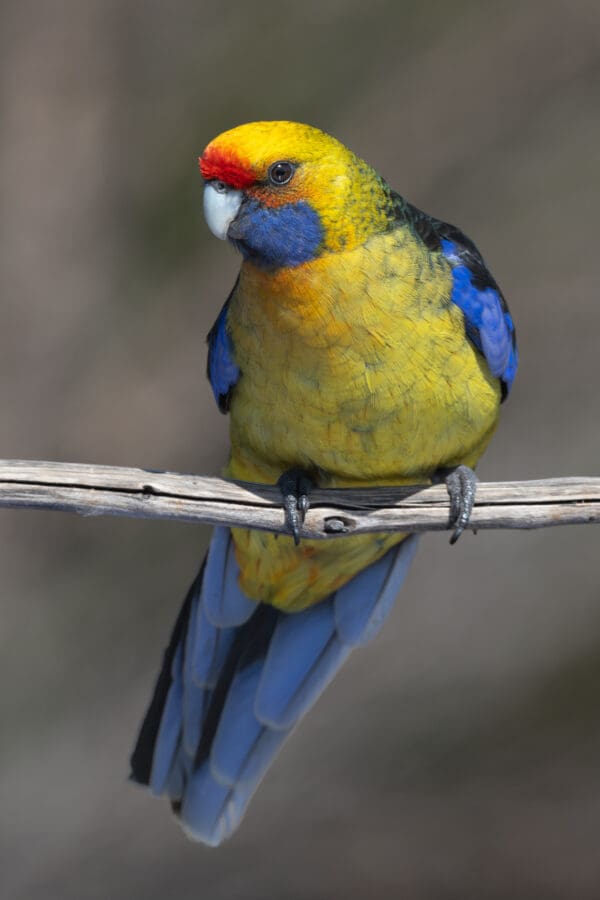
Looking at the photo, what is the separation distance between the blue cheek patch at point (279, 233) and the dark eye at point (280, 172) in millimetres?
76

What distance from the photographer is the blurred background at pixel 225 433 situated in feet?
18.1

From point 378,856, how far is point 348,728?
0.77 meters

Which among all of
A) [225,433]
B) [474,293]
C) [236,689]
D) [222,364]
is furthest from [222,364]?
[225,433]

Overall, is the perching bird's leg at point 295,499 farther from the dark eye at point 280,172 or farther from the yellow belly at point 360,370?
the dark eye at point 280,172

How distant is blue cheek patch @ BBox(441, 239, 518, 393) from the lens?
3.72 metres

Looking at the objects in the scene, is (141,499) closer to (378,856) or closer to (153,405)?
(153,405)

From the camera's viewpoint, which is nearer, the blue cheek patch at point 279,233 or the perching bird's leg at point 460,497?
the blue cheek patch at point 279,233

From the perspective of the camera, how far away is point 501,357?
3.84m

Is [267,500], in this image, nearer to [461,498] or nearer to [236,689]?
[461,498]

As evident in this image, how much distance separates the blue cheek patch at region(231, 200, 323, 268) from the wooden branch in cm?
74

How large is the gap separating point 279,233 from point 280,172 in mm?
179

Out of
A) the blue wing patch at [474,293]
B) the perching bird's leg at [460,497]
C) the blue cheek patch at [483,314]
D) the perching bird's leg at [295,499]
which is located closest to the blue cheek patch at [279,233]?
the blue wing patch at [474,293]

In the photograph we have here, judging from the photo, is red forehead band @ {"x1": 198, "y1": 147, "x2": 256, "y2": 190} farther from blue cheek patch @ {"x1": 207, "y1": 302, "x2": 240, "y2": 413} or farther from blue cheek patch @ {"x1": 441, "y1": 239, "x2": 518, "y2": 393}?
blue cheek patch @ {"x1": 441, "y1": 239, "x2": 518, "y2": 393}

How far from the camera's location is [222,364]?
380 centimetres
